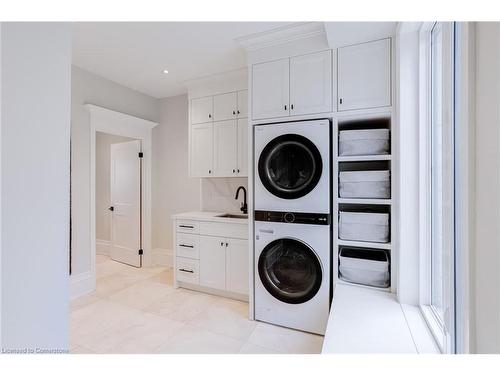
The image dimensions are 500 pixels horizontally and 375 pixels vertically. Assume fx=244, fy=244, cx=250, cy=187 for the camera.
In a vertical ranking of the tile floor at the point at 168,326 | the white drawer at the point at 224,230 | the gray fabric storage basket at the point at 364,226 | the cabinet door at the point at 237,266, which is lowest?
the tile floor at the point at 168,326

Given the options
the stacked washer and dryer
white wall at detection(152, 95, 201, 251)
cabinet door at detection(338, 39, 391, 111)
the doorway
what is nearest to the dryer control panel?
the stacked washer and dryer

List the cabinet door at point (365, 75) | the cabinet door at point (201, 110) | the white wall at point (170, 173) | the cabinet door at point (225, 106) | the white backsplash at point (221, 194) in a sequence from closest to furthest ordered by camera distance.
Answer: the cabinet door at point (365, 75)
the cabinet door at point (225, 106)
the cabinet door at point (201, 110)
the white backsplash at point (221, 194)
the white wall at point (170, 173)

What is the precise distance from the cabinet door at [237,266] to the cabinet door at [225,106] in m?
1.50

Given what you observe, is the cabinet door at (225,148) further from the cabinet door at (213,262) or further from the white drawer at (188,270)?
the white drawer at (188,270)

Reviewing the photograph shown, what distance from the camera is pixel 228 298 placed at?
9.20 ft

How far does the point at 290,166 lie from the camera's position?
83.4 inches

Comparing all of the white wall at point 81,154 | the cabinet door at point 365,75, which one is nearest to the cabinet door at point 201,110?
the white wall at point 81,154

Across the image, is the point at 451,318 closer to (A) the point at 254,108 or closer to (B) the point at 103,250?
(A) the point at 254,108

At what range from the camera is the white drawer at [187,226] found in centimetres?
294

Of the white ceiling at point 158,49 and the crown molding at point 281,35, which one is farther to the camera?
the white ceiling at point 158,49

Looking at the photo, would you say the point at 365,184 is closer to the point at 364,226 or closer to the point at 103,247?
the point at 364,226

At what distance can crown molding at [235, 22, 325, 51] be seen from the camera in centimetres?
202

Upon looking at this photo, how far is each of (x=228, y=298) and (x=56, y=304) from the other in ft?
7.57

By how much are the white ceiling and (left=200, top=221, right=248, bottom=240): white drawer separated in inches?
72.3
